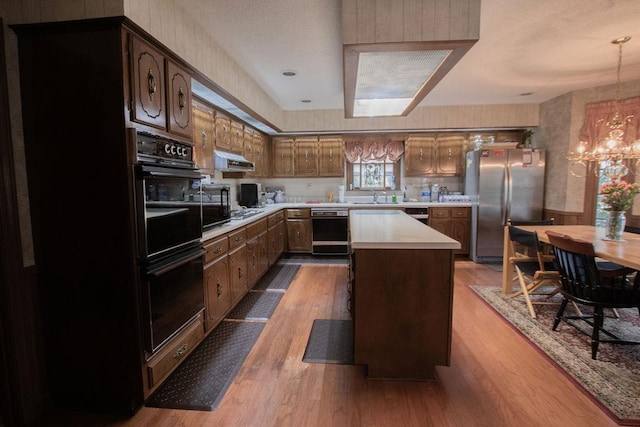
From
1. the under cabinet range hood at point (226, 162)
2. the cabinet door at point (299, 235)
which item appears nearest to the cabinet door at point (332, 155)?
the cabinet door at point (299, 235)

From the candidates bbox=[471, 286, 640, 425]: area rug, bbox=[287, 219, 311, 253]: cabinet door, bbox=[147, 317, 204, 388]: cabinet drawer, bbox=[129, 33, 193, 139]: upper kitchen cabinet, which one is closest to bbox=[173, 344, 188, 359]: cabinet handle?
bbox=[147, 317, 204, 388]: cabinet drawer

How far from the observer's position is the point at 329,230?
5355 millimetres

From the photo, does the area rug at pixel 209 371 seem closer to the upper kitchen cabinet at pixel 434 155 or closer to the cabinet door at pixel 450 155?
the upper kitchen cabinet at pixel 434 155

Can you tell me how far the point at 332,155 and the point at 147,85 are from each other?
4.07 metres

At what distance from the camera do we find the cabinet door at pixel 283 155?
573 centimetres

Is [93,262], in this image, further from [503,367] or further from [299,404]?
[503,367]

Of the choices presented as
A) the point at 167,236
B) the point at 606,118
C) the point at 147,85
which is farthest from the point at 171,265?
the point at 606,118

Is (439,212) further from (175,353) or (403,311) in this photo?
(175,353)

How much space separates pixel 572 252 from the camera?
2383 mm

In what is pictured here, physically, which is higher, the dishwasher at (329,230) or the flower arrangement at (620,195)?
the flower arrangement at (620,195)

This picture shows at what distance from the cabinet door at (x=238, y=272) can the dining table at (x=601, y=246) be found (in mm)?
2864

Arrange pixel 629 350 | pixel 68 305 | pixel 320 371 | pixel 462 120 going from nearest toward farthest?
pixel 68 305
pixel 320 371
pixel 629 350
pixel 462 120

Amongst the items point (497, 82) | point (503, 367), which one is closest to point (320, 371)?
point (503, 367)

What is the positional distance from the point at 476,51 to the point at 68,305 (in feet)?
12.6
